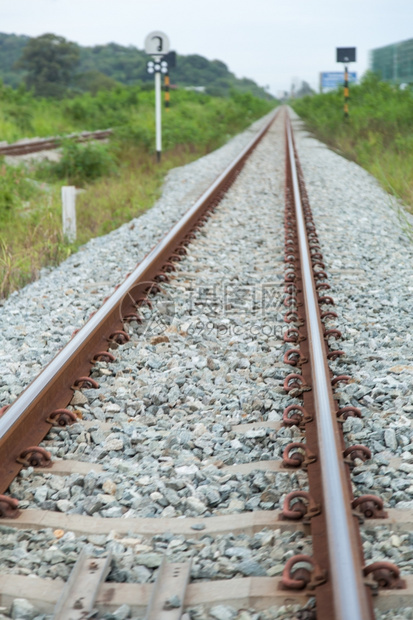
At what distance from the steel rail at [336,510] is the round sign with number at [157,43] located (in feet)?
37.7

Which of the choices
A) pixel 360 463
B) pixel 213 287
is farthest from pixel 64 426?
pixel 213 287

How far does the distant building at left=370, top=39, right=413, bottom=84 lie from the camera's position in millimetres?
26766

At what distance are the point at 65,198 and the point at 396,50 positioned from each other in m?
27.6

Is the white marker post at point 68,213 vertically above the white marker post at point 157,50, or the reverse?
the white marker post at point 157,50

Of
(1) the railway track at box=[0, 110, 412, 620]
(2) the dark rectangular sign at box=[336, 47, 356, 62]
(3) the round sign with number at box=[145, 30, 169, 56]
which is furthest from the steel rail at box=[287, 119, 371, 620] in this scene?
(2) the dark rectangular sign at box=[336, 47, 356, 62]

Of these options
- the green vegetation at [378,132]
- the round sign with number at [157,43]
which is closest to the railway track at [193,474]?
the green vegetation at [378,132]

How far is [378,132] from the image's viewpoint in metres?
16.1

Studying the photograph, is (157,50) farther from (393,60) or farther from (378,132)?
(393,60)

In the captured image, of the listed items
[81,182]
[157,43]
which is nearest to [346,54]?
[157,43]

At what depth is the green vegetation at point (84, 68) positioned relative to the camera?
47.1m

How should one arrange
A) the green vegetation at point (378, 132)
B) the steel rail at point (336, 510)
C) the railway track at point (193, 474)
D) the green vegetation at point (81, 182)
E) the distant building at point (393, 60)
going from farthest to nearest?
the distant building at point (393, 60), the green vegetation at point (378, 132), the green vegetation at point (81, 182), the railway track at point (193, 474), the steel rail at point (336, 510)

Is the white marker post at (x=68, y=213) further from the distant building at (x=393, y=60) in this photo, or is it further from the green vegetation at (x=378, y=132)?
the distant building at (x=393, y=60)

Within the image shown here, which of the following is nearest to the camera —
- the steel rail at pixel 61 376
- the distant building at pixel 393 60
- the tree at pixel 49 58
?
the steel rail at pixel 61 376

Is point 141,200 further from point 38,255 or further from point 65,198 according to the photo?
point 38,255
